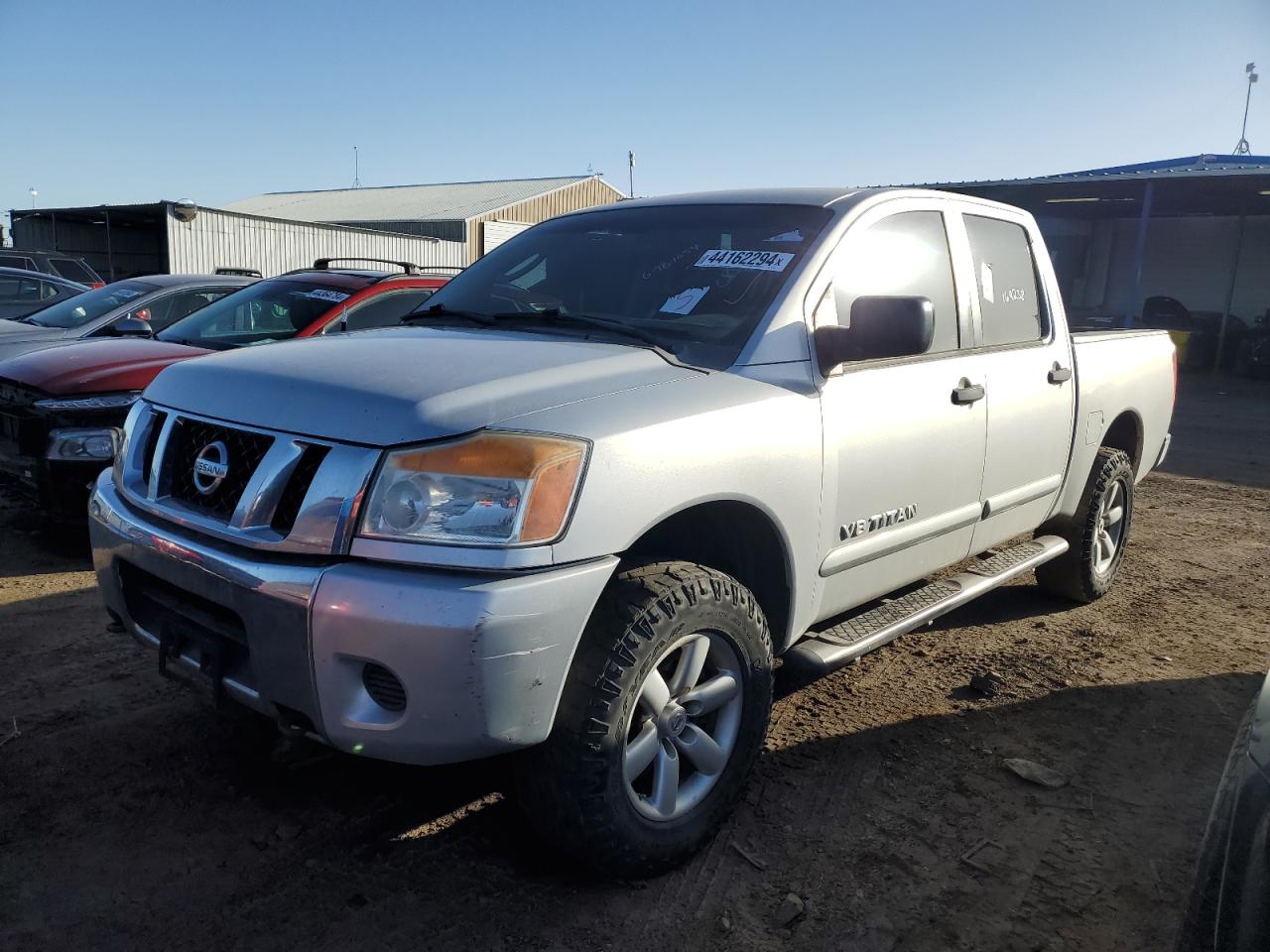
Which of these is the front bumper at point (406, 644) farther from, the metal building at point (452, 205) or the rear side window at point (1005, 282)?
the metal building at point (452, 205)

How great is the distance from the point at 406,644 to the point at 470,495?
35cm

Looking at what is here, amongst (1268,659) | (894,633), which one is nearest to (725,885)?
(894,633)

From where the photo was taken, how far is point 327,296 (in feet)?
20.1

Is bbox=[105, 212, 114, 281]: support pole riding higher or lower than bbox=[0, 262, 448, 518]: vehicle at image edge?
higher

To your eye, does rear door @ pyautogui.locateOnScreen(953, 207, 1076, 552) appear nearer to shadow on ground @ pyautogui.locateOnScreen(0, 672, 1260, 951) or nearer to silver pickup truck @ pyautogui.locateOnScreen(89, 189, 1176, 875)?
silver pickup truck @ pyautogui.locateOnScreen(89, 189, 1176, 875)

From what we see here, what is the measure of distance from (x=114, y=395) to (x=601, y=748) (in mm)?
3863

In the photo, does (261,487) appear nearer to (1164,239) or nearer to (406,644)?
(406,644)

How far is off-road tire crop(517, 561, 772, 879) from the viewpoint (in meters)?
2.29

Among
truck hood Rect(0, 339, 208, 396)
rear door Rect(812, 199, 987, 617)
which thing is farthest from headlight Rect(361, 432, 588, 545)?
truck hood Rect(0, 339, 208, 396)

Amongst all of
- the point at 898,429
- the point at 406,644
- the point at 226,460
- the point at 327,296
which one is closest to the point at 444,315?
the point at 226,460

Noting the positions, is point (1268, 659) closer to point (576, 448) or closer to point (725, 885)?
point (725, 885)

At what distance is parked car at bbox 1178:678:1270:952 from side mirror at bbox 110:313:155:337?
260 inches

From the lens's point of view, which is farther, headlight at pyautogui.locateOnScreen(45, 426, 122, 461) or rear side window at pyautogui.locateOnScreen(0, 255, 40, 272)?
rear side window at pyautogui.locateOnScreen(0, 255, 40, 272)

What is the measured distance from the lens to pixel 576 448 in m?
2.22
